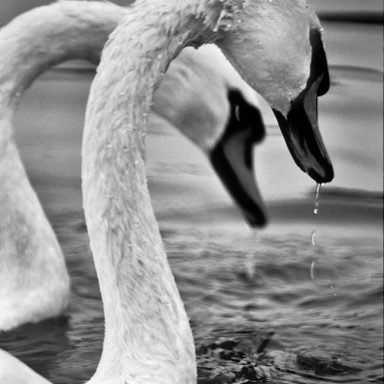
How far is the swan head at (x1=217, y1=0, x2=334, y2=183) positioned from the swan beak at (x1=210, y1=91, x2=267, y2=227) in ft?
4.22

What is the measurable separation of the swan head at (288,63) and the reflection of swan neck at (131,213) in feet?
0.55

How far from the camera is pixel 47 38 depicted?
5336 mm

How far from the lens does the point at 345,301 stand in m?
5.88

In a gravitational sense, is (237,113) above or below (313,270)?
above

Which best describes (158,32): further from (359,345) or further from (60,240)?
(60,240)

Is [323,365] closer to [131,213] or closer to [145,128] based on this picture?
[131,213]

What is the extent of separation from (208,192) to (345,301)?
1536mm

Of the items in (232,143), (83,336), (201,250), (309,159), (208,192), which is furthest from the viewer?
(208,192)

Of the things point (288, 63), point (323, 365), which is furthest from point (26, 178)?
point (288, 63)

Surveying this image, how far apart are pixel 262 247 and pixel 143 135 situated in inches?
102

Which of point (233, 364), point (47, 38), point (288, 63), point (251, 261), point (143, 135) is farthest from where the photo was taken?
point (251, 261)

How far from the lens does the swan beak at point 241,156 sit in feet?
18.4

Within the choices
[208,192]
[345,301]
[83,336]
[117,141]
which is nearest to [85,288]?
[83,336]

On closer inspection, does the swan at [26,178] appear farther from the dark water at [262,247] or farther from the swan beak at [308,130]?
the swan beak at [308,130]
